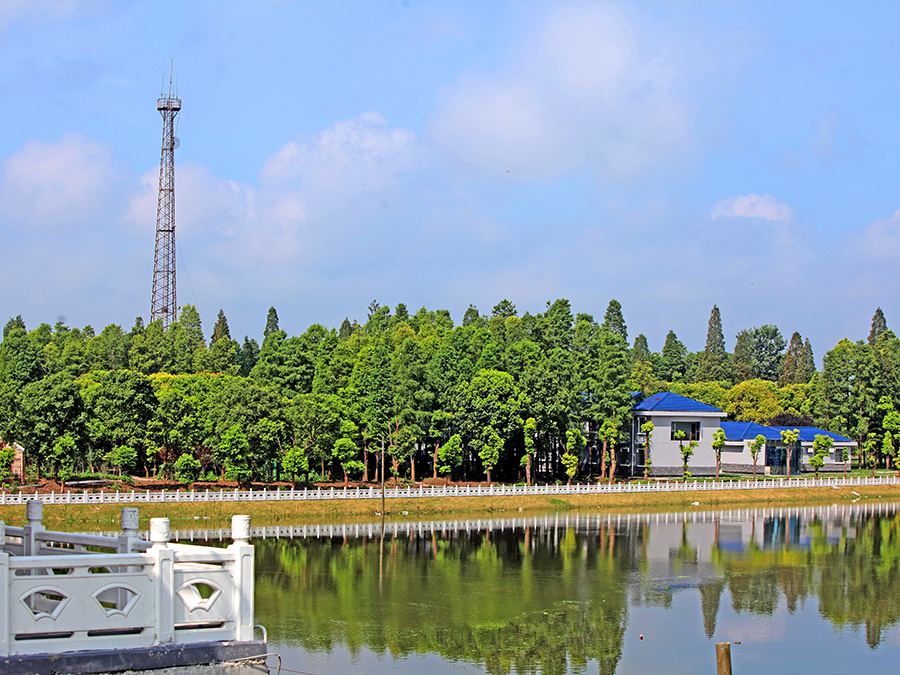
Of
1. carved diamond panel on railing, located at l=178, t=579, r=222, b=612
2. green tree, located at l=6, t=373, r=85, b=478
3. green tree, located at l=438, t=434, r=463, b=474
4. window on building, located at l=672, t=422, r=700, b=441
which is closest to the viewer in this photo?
carved diamond panel on railing, located at l=178, t=579, r=222, b=612

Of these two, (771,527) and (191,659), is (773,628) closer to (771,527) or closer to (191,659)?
(191,659)

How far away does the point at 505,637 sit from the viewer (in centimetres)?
2400

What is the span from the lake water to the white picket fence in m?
5.55

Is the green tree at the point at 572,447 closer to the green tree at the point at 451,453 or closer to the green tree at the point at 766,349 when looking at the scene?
the green tree at the point at 451,453

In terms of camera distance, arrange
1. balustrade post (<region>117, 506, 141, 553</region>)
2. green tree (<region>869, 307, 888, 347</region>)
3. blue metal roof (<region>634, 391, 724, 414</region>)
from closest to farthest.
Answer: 1. balustrade post (<region>117, 506, 141, 553</region>)
2. blue metal roof (<region>634, 391, 724, 414</region>)
3. green tree (<region>869, 307, 888, 347</region>)

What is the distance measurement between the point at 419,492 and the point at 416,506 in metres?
1.40

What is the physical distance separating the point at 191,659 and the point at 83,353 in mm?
91470

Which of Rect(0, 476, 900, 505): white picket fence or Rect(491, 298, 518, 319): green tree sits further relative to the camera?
Rect(491, 298, 518, 319): green tree

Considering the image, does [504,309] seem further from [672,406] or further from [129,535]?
[129,535]

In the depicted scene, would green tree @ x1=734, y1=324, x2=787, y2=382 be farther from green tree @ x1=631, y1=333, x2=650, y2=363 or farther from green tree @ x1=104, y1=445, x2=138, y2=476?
green tree @ x1=104, y1=445, x2=138, y2=476

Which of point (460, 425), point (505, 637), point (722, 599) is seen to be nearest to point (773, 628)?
point (722, 599)

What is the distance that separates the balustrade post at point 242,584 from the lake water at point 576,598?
13.2 m

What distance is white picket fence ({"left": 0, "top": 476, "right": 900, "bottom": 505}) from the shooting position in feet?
160

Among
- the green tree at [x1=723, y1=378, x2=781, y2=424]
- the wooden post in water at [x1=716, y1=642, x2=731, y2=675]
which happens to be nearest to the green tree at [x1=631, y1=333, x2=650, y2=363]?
the green tree at [x1=723, y1=378, x2=781, y2=424]
